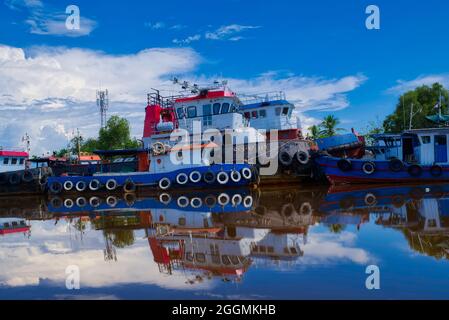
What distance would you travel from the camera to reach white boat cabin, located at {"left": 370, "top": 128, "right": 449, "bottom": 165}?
18562mm

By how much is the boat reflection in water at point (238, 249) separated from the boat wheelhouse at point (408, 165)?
5893 millimetres

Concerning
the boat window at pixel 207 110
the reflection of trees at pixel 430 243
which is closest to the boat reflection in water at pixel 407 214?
the reflection of trees at pixel 430 243

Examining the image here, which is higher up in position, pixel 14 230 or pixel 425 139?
pixel 425 139

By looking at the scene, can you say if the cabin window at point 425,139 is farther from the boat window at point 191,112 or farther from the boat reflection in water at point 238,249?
the boat window at point 191,112

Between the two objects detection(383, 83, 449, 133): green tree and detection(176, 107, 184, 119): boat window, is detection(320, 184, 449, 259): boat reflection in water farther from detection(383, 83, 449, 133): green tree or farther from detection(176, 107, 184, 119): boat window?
detection(383, 83, 449, 133): green tree

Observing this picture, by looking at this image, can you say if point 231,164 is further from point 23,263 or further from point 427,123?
point 427,123

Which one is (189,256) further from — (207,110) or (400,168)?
(207,110)

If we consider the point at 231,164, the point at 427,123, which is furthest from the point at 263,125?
the point at 427,123

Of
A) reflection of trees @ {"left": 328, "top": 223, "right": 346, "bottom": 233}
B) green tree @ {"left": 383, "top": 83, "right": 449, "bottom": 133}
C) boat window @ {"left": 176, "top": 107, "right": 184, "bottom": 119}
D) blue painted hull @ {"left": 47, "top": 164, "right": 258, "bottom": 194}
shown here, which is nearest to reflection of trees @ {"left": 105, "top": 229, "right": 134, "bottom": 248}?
reflection of trees @ {"left": 328, "top": 223, "right": 346, "bottom": 233}

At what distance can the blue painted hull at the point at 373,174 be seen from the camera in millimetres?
18047

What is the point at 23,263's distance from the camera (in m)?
6.72

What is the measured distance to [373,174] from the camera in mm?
18375

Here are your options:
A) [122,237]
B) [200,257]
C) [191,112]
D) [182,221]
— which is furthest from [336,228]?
[191,112]

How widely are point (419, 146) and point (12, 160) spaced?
25.1m
